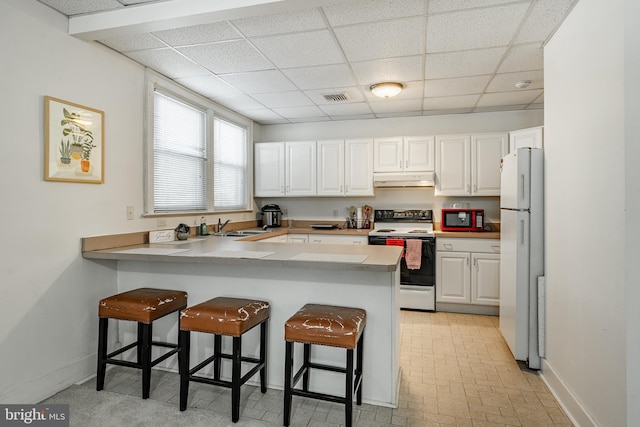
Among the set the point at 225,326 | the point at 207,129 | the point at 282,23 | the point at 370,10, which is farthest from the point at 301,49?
the point at 225,326

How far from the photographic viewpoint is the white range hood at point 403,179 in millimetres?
4492

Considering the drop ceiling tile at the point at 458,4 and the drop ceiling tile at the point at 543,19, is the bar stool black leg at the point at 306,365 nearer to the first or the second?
the drop ceiling tile at the point at 458,4

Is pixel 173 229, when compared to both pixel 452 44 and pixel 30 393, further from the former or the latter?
pixel 452 44

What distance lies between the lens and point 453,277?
4164mm

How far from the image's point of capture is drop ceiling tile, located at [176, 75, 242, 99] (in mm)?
3449

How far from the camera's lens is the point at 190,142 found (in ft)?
12.6

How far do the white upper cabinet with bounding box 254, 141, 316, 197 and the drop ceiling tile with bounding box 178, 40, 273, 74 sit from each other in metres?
1.83

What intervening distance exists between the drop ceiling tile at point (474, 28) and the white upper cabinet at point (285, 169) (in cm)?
243

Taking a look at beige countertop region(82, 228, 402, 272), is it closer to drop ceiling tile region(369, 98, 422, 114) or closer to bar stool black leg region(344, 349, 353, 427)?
bar stool black leg region(344, 349, 353, 427)

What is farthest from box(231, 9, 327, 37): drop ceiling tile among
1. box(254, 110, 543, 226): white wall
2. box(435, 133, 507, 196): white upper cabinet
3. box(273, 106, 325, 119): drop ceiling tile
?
box(254, 110, 543, 226): white wall

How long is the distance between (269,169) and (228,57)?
7.36ft

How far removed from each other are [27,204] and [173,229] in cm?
134

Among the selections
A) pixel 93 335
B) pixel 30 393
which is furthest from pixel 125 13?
pixel 30 393

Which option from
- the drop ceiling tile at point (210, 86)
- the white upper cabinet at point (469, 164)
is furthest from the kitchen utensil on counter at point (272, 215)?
the white upper cabinet at point (469, 164)
